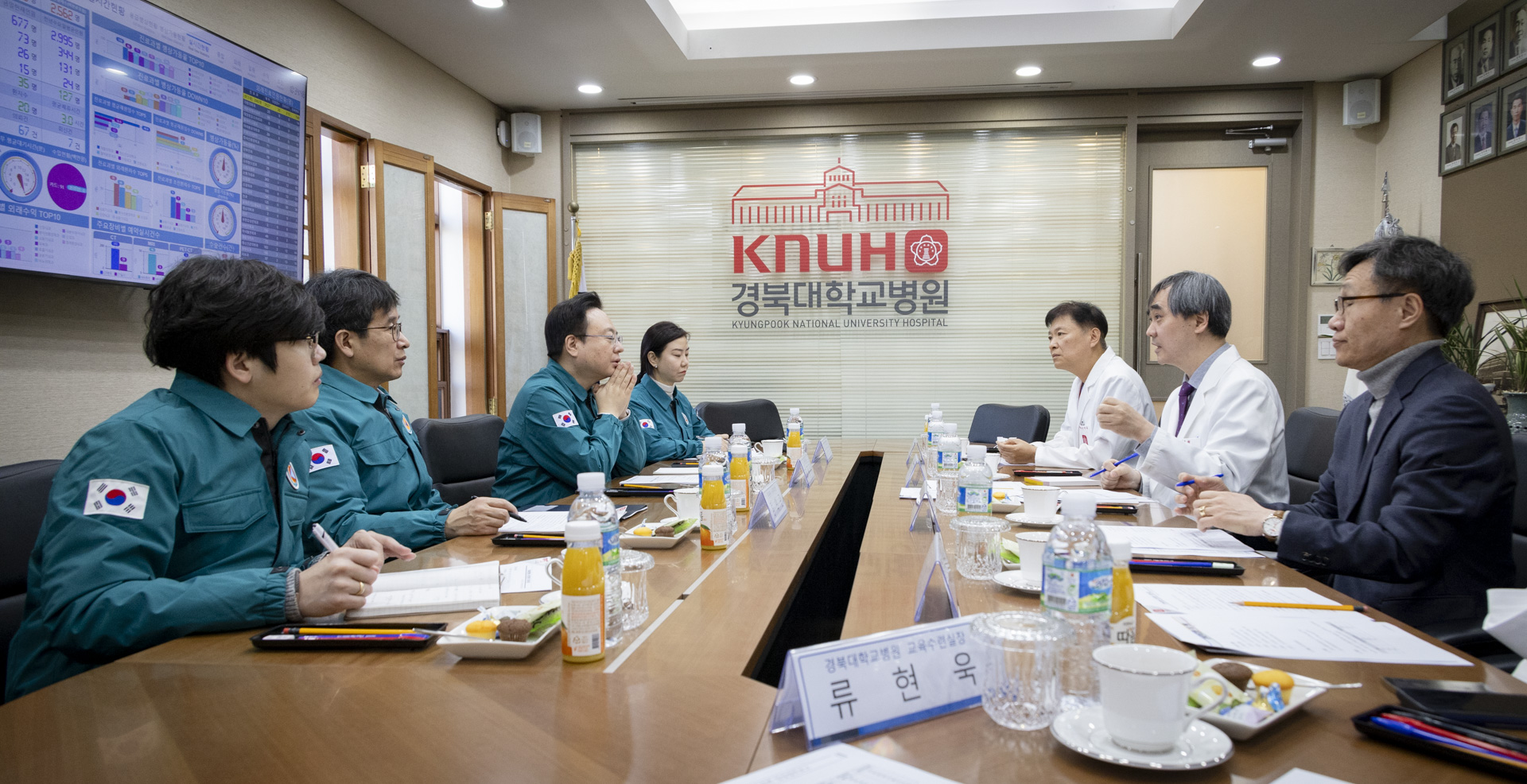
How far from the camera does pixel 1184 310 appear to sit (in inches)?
113

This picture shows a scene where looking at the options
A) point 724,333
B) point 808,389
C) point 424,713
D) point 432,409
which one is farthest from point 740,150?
point 424,713

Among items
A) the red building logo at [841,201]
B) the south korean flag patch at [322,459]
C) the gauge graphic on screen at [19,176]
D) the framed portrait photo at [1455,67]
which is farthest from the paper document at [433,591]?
the framed portrait photo at [1455,67]

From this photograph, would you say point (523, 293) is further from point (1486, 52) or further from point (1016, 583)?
point (1486, 52)

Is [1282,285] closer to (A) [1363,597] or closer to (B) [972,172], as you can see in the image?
(B) [972,172]

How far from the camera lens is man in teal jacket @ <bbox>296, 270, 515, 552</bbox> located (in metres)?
2.05

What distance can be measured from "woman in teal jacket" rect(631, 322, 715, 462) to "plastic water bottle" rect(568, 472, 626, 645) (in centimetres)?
245

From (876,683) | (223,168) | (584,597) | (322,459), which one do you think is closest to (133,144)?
(223,168)

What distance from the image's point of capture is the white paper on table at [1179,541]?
5.65 ft

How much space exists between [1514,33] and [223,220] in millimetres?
5374

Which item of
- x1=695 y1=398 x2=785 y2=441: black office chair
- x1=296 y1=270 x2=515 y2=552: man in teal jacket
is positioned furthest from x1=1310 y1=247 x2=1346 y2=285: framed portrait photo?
x1=296 y1=270 x2=515 y2=552: man in teal jacket

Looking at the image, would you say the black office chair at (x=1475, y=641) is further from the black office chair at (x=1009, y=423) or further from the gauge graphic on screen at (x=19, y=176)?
the gauge graphic on screen at (x=19, y=176)

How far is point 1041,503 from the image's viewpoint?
202 centimetres

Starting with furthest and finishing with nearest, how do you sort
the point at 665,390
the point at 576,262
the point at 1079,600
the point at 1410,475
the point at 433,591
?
the point at 576,262
the point at 665,390
the point at 1410,475
the point at 433,591
the point at 1079,600

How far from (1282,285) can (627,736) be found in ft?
18.4
